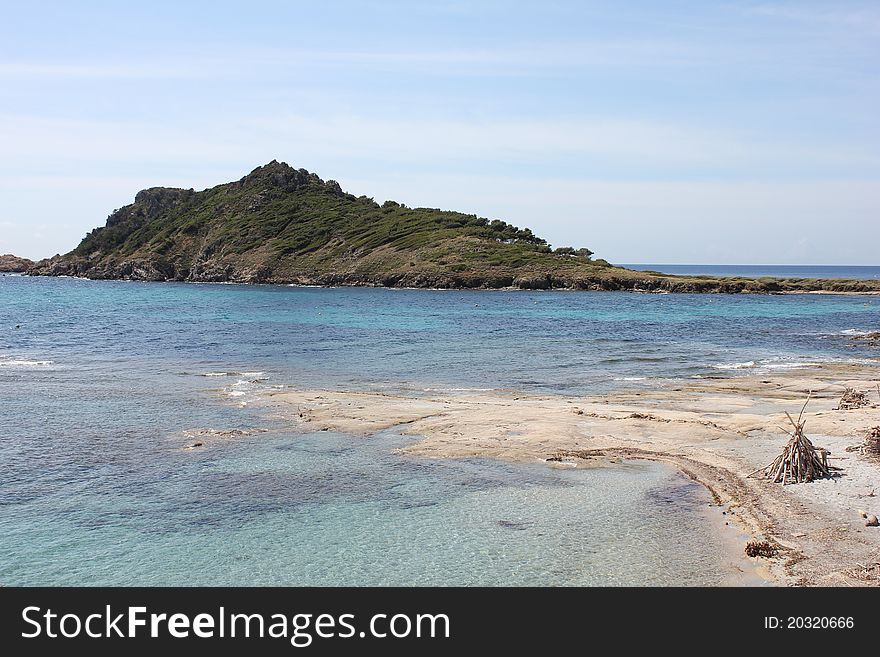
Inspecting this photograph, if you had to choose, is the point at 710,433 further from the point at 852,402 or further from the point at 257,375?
the point at 257,375

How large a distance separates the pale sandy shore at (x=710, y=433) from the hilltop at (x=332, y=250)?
314 ft

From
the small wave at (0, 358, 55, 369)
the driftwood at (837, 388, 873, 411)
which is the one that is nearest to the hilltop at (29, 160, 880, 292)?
the small wave at (0, 358, 55, 369)

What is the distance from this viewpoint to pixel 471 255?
454 feet

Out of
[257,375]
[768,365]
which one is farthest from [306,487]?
[768,365]

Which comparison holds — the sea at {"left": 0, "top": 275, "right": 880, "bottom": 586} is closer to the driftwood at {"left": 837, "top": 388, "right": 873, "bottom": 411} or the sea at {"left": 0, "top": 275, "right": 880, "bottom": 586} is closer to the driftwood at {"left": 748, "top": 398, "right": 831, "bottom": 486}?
the driftwood at {"left": 748, "top": 398, "right": 831, "bottom": 486}

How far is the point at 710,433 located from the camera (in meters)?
21.8

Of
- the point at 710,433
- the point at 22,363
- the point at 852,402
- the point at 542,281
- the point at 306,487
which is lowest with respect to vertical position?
the point at 306,487

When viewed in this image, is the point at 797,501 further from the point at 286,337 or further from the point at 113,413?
the point at 286,337

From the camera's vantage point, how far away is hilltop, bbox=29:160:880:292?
128250mm

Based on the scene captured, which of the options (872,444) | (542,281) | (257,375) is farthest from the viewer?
(542,281)

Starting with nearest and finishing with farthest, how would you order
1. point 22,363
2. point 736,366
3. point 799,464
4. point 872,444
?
point 799,464 < point 872,444 < point 22,363 < point 736,366

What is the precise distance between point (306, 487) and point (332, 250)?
139 meters

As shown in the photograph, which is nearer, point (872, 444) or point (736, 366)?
point (872, 444)
